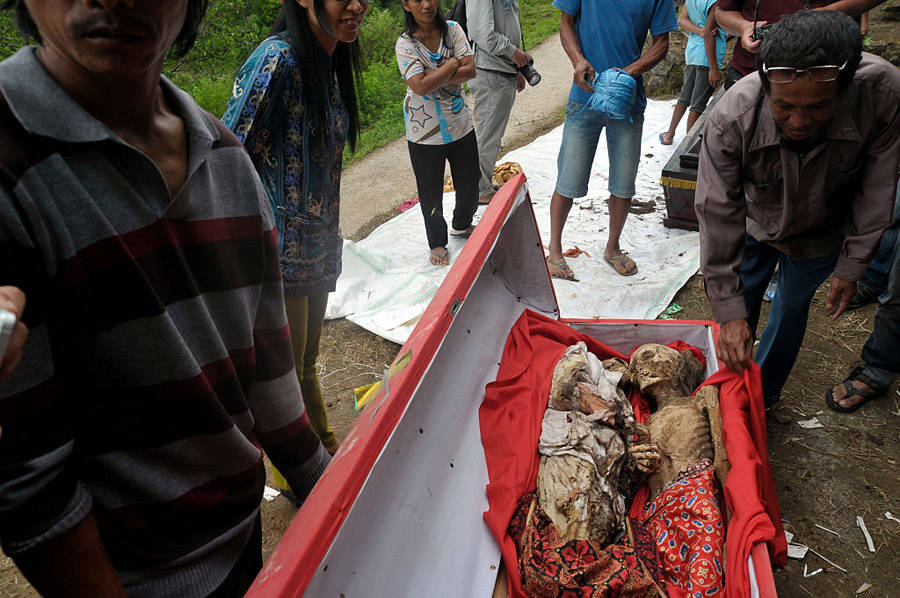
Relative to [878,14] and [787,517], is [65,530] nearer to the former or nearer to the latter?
[787,517]

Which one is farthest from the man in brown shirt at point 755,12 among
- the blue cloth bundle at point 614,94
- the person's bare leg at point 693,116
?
the person's bare leg at point 693,116

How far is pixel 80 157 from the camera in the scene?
0.83m

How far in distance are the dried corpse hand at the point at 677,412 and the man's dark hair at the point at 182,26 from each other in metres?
2.22

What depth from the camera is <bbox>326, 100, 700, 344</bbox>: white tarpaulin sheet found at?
14.0 ft

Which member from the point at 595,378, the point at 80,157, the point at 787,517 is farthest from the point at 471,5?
the point at 80,157

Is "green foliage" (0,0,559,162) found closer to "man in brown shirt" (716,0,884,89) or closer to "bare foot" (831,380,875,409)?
"man in brown shirt" (716,0,884,89)

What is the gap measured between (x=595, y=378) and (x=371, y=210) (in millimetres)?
4038

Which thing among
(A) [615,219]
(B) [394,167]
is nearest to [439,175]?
(A) [615,219]

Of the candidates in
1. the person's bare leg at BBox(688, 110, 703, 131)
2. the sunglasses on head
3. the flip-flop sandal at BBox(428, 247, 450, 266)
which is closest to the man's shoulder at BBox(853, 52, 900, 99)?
the sunglasses on head

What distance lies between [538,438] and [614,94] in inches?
99.6

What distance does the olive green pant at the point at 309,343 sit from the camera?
2.38 meters

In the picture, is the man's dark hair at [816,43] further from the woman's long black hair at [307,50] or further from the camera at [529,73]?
the camera at [529,73]

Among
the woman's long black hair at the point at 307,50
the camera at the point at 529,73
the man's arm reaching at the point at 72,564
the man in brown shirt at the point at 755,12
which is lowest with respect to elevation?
the camera at the point at 529,73

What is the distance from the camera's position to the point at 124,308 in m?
0.86
